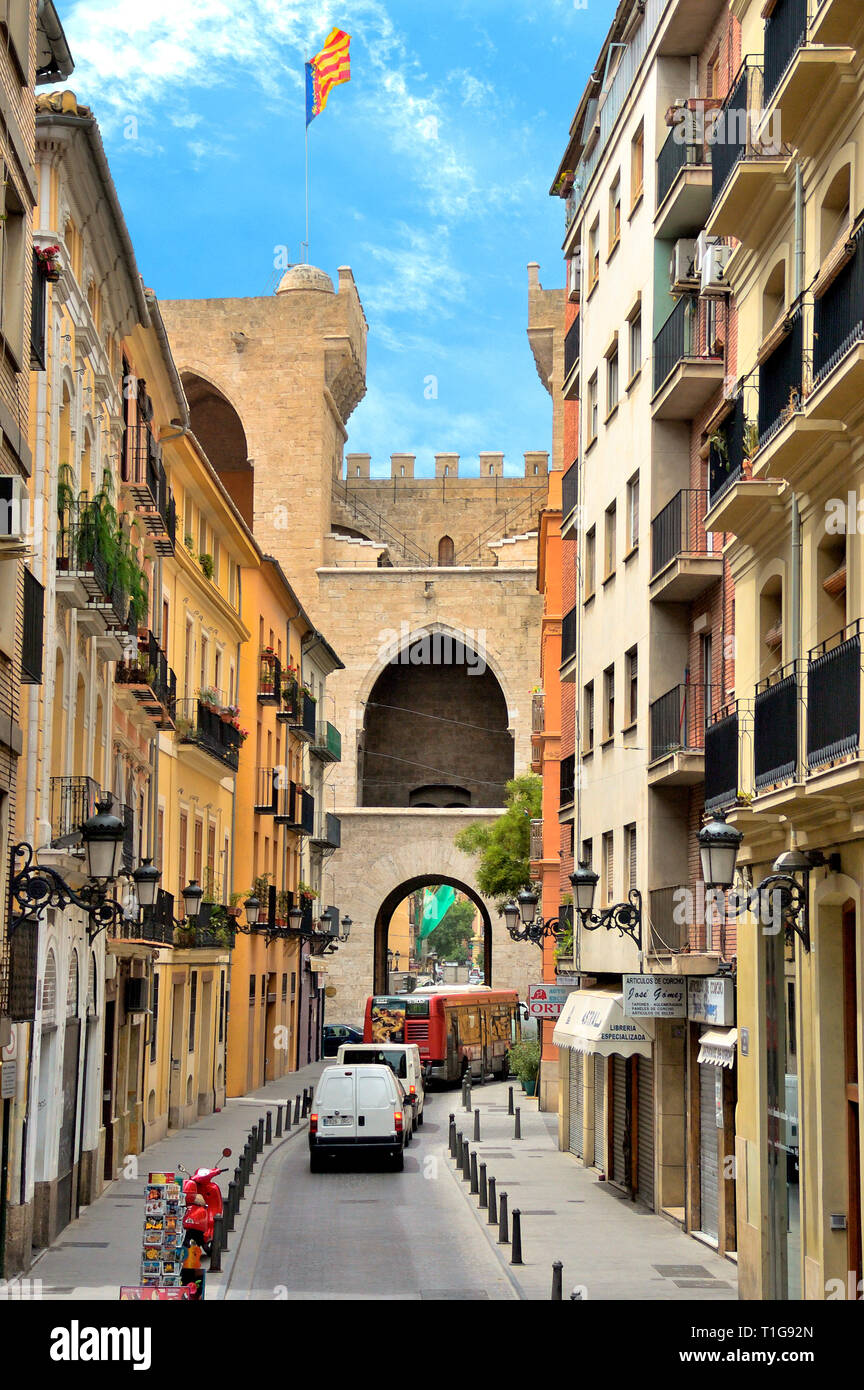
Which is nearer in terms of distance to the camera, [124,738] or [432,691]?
[124,738]

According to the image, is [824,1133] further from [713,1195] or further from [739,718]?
[713,1195]

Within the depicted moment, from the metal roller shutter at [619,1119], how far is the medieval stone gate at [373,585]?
3329cm

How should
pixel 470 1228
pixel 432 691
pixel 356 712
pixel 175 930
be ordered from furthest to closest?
pixel 432 691 → pixel 356 712 → pixel 175 930 → pixel 470 1228

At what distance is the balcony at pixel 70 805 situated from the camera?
1869cm

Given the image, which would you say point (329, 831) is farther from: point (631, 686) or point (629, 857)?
point (629, 857)

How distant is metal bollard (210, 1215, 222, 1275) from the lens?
661 inches

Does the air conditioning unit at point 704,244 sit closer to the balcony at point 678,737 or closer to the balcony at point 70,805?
the balcony at point 678,737

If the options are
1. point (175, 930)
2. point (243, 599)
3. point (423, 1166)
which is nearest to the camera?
point (423, 1166)

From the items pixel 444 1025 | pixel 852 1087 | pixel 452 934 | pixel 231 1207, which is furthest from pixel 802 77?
pixel 452 934

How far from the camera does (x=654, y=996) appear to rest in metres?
20.4

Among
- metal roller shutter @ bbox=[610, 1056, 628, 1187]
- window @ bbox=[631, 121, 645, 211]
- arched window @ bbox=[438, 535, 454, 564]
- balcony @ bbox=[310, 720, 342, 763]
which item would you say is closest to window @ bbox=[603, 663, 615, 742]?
metal roller shutter @ bbox=[610, 1056, 628, 1187]

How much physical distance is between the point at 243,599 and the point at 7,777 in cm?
2804

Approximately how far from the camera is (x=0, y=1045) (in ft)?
48.2

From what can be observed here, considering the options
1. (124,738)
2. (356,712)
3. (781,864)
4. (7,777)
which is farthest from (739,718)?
(356,712)
